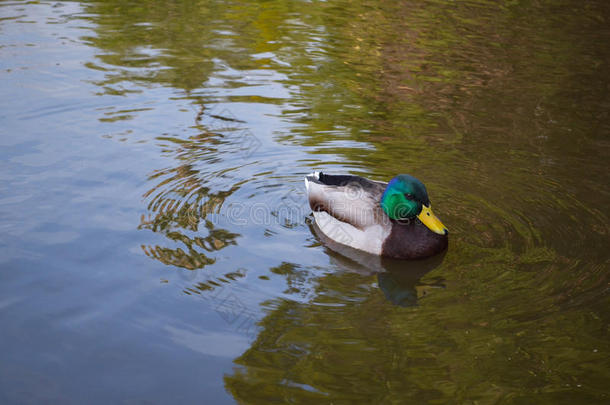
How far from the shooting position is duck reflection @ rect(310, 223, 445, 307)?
16.4 ft

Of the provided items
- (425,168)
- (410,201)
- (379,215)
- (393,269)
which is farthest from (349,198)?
(425,168)

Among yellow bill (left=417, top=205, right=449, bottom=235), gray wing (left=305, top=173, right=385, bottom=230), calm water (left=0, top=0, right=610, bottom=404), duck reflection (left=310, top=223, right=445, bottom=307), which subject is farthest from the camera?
gray wing (left=305, top=173, right=385, bottom=230)

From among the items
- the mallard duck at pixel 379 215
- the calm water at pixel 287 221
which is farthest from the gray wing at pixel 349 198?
the calm water at pixel 287 221

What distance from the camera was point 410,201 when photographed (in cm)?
539

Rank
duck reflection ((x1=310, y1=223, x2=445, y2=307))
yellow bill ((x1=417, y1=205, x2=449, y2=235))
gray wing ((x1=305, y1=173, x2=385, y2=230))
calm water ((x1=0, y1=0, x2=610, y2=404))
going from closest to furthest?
calm water ((x1=0, y1=0, x2=610, y2=404)) < duck reflection ((x1=310, y1=223, x2=445, y2=307)) < yellow bill ((x1=417, y1=205, x2=449, y2=235)) < gray wing ((x1=305, y1=173, x2=385, y2=230))

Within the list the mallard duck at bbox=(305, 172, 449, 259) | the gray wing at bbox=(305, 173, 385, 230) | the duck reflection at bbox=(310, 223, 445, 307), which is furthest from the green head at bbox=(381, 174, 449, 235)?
the duck reflection at bbox=(310, 223, 445, 307)

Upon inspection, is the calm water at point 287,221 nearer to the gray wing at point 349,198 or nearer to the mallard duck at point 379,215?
the mallard duck at point 379,215

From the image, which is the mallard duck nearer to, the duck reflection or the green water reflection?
the duck reflection

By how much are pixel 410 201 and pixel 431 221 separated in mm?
228

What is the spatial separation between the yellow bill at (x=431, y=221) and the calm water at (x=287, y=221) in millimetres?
282

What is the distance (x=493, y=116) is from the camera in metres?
8.41

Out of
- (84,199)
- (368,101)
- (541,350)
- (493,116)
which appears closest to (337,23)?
(368,101)

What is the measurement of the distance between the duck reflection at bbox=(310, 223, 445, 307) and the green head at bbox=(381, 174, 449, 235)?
32cm

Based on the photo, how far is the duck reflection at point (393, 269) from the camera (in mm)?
5012
